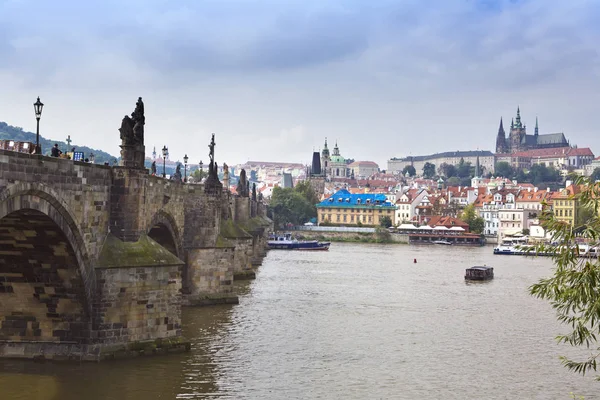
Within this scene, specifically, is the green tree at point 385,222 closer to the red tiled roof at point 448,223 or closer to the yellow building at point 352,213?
the yellow building at point 352,213

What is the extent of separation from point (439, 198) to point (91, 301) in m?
171

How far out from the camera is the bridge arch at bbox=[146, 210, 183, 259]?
40.2 metres

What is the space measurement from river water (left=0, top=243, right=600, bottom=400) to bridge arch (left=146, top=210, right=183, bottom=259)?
11.3 ft

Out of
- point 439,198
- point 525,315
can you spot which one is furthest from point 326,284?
point 439,198

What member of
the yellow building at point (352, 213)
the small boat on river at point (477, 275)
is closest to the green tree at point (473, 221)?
the yellow building at point (352, 213)

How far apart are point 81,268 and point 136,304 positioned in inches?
87.1

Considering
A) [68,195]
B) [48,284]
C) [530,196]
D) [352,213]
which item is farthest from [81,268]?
[530,196]

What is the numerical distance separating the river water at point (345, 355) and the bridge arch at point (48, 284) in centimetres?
124

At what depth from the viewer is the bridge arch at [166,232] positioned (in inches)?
1583

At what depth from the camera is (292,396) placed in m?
26.3

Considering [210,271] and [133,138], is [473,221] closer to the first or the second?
[210,271]

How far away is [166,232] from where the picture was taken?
138 ft

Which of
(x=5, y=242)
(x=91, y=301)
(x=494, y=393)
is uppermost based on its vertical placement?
(x=5, y=242)

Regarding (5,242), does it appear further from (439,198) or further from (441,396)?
(439,198)
